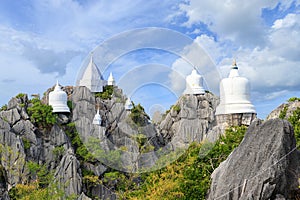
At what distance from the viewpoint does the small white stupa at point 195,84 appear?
26.3 meters

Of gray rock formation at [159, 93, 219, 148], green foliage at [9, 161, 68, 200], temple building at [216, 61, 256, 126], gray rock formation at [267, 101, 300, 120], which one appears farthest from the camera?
gray rock formation at [159, 93, 219, 148]

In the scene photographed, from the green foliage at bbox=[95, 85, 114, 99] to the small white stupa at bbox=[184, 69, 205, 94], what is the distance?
6.19m

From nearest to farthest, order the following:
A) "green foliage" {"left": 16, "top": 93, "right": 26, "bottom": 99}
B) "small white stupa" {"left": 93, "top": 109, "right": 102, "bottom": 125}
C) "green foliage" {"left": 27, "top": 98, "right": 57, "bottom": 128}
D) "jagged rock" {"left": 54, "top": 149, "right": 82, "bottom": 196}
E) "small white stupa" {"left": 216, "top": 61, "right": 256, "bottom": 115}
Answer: "small white stupa" {"left": 216, "top": 61, "right": 256, "bottom": 115}, "jagged rock" {"left": 54, "top": 149, "right": 82, "bottom": 196}, "green foliage" {"left": 27, "top": 98, "right": 57, "bottom": 128}, "green foliage" {"left": 16, "top": 93, "right": 26, "bottom": 99}, "small white stupa" {"left": 93, "top": 109, "right": 102, "bottom": 125}

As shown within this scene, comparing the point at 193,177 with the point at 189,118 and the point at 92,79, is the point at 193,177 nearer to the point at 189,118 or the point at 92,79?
the point at 92,79

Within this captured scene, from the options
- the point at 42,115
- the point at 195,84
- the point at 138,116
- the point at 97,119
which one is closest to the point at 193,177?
the point at 42,115

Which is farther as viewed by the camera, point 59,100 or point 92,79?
point 92,79

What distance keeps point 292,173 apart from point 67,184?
50.4 ft

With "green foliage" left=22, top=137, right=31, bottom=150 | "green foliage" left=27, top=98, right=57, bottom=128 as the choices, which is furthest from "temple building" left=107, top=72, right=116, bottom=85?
"green foliage" left=22, top=137, right=31, bottom=150

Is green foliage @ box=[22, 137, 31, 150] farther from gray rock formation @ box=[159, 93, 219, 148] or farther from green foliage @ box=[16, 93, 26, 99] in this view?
gray rock formation @ box=[159, 93, 219, 148]

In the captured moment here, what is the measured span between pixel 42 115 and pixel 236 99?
11673 mm

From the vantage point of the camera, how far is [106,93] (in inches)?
1180

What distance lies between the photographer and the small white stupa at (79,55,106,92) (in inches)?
1015

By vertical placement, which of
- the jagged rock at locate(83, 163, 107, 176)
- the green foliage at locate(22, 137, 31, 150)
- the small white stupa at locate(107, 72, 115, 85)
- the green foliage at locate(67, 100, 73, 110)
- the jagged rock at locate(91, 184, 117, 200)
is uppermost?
the small white stupa at locate(107, 72, 115, 85)

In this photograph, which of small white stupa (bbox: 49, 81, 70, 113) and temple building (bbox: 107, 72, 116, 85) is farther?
temple building (bbox: 107, 72, 116, 85)
